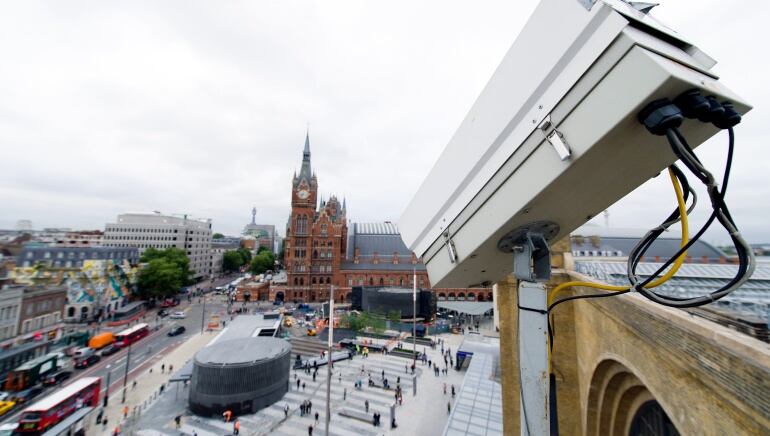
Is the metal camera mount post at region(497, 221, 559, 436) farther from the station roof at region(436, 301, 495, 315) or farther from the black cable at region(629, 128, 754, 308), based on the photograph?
the station roof at region(436, 301, 495, 315)

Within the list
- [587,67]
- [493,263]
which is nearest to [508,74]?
[587,67]

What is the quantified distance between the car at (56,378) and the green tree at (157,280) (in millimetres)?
24270

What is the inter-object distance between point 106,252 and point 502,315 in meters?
55.2

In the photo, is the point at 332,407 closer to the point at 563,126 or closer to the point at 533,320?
the point at 533,320

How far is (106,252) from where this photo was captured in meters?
44.0

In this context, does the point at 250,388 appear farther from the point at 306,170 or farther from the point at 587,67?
the point at 306,170

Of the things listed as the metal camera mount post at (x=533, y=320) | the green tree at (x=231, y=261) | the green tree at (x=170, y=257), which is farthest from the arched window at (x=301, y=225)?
the metal camera mount post at (x=533, y=320)

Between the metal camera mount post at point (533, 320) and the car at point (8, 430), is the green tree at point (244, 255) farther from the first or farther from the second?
the metal camera mount post at point (533, 320)

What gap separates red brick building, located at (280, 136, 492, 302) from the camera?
5046 cm

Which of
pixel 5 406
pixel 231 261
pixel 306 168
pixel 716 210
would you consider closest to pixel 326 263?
pixel 306 168

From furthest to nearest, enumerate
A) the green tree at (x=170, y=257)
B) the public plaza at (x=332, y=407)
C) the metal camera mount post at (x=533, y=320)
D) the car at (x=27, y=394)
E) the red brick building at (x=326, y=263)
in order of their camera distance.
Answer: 1. the green tree at (x=170, y=257)
2. the red brick building at (x=326, y=263)
3. the car at (x=27, y=394)
4. the public plaza at (x=332, y=407)
5. the metal camera mount post at (x=533, y=320)

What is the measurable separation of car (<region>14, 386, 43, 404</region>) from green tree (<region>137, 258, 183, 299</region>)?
87.7 feet

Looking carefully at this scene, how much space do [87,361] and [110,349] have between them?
3325 mm

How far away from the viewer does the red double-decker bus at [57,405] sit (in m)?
14.5
